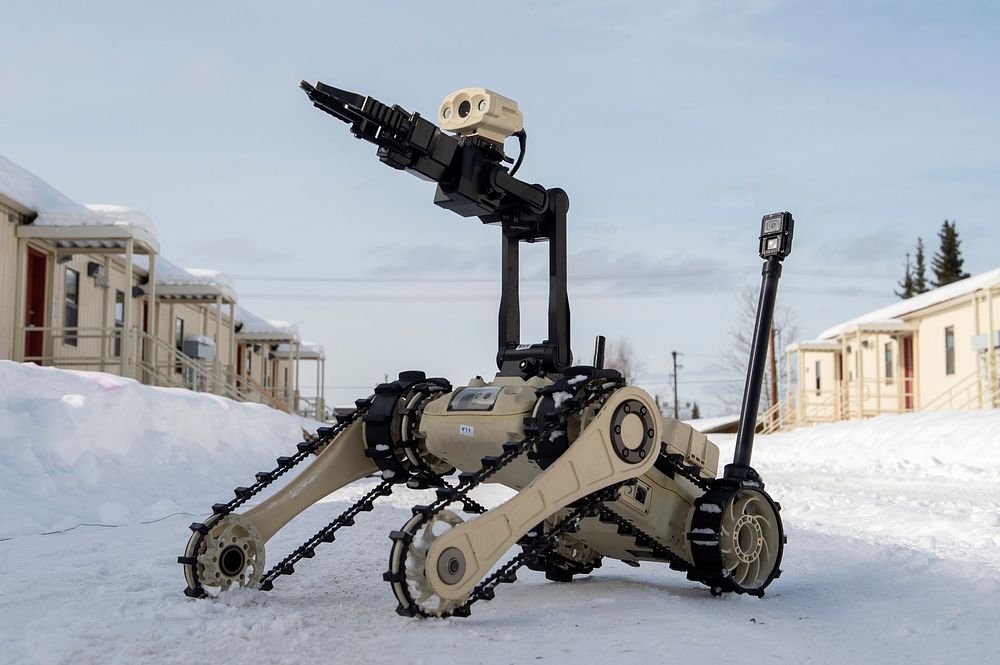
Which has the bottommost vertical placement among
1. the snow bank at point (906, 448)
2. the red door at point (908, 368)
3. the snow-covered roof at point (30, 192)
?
the snow bank at point (906, 448)

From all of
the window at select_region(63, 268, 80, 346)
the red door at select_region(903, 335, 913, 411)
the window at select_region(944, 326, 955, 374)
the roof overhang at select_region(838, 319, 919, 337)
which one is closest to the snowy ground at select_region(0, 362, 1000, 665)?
the window at select_region(63, 268, 80, 346)

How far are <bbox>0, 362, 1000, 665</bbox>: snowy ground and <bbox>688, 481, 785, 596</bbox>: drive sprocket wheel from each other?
134 millimetres

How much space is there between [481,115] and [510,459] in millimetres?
2308

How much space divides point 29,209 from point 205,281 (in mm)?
7736

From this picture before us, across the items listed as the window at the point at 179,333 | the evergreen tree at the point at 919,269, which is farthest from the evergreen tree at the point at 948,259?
the window at the point at 179,333

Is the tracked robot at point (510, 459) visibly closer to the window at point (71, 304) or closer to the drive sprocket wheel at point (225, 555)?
the drive sprocket wheel at point (225, 555)

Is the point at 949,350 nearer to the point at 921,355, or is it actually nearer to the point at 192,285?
the point at 921,355

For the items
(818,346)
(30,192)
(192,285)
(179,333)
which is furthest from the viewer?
(818,346)

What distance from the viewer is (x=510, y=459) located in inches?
210

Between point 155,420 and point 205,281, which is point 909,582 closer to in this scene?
point 155,420

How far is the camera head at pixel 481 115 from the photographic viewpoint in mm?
6473

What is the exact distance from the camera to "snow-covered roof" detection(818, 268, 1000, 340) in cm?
2833

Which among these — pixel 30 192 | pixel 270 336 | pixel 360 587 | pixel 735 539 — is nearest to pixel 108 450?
pixel 360 587

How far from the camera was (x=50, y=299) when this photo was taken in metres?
20.2
